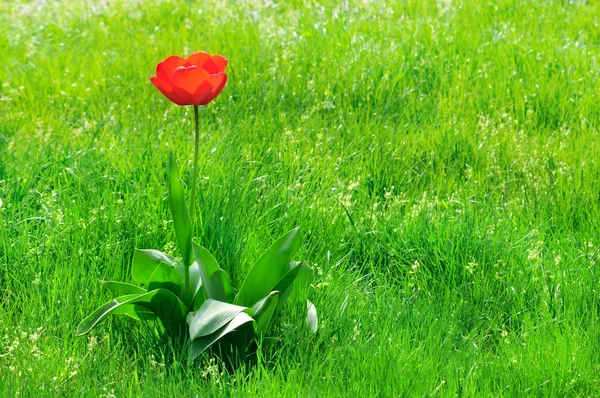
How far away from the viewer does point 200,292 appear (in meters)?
2.75

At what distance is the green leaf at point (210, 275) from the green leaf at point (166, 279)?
16 centimetres

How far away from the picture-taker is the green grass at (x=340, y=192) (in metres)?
2.67

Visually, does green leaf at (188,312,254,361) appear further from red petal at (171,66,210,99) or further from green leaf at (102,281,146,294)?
red petal at (171,66,210,99)

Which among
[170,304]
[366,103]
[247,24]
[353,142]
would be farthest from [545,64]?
[170,304]

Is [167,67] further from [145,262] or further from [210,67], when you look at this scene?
[145,262]

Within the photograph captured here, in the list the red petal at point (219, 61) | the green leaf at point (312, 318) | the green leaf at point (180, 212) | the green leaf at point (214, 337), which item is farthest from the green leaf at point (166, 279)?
the red petal at point (219, 61)

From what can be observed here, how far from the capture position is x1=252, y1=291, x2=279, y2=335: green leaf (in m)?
2.62

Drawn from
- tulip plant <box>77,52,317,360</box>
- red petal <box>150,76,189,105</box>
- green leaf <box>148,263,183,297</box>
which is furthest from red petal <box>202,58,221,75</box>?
green leaf <box>148,263,183,297</box>

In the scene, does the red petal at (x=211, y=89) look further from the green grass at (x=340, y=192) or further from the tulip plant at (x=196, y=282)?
the green grass at (x=340, y=192)

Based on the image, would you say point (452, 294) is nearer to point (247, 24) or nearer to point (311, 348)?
point (311, 348)

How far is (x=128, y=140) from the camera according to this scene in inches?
162

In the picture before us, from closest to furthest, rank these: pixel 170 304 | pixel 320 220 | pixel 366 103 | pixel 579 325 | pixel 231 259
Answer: pixel 170 304 → pixel 579 325 → pixel 231 259 → pixel 320 220 → pixel 366 103

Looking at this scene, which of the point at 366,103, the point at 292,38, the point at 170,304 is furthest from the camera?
the point at 292,38

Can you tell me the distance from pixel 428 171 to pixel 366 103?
33.0 inches
